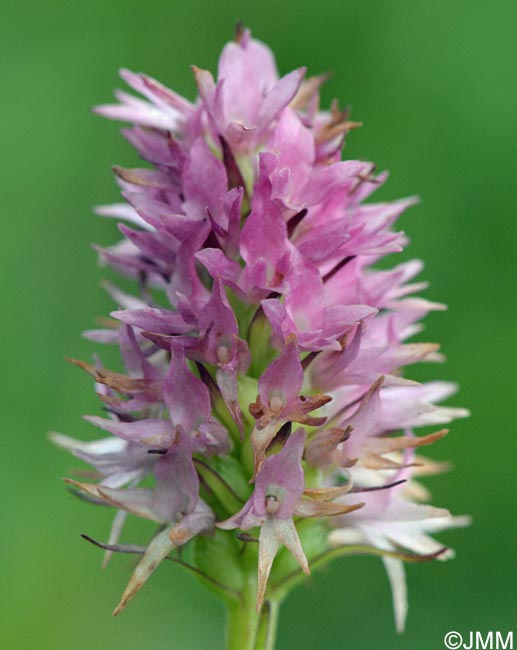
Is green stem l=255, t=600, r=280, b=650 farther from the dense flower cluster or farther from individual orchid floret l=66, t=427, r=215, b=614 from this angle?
individual orchid floret l=66, t=427, r=215, b=614

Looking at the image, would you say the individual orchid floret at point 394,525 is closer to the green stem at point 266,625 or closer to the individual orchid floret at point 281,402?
the green stem at point 266,625

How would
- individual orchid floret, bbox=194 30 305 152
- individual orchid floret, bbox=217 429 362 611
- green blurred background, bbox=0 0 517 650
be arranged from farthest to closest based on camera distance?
1. green blurred background, bbox=0 0 517 650
2. individual orchid floret, bbox=194 30 305 152
3. individual orchid floret, bbox=217 429 362 611

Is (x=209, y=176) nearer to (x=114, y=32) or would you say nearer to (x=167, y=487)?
(x=167, y=487)

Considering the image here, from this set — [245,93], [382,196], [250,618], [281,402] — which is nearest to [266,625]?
[250,618]

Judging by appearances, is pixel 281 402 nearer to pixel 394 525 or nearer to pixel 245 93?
pixel 394 525

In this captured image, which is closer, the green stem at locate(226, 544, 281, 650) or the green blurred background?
the green stem at locate(226, 544, 281, 650)

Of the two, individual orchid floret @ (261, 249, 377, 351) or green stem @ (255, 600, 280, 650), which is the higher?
individual orchid floret @ (261, 249, 377, 351)

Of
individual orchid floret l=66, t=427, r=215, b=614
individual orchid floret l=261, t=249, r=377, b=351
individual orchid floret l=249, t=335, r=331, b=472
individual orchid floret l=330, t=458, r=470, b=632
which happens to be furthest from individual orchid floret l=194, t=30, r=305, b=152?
individual orchid floret l=330, t=458, r=470, b=632
